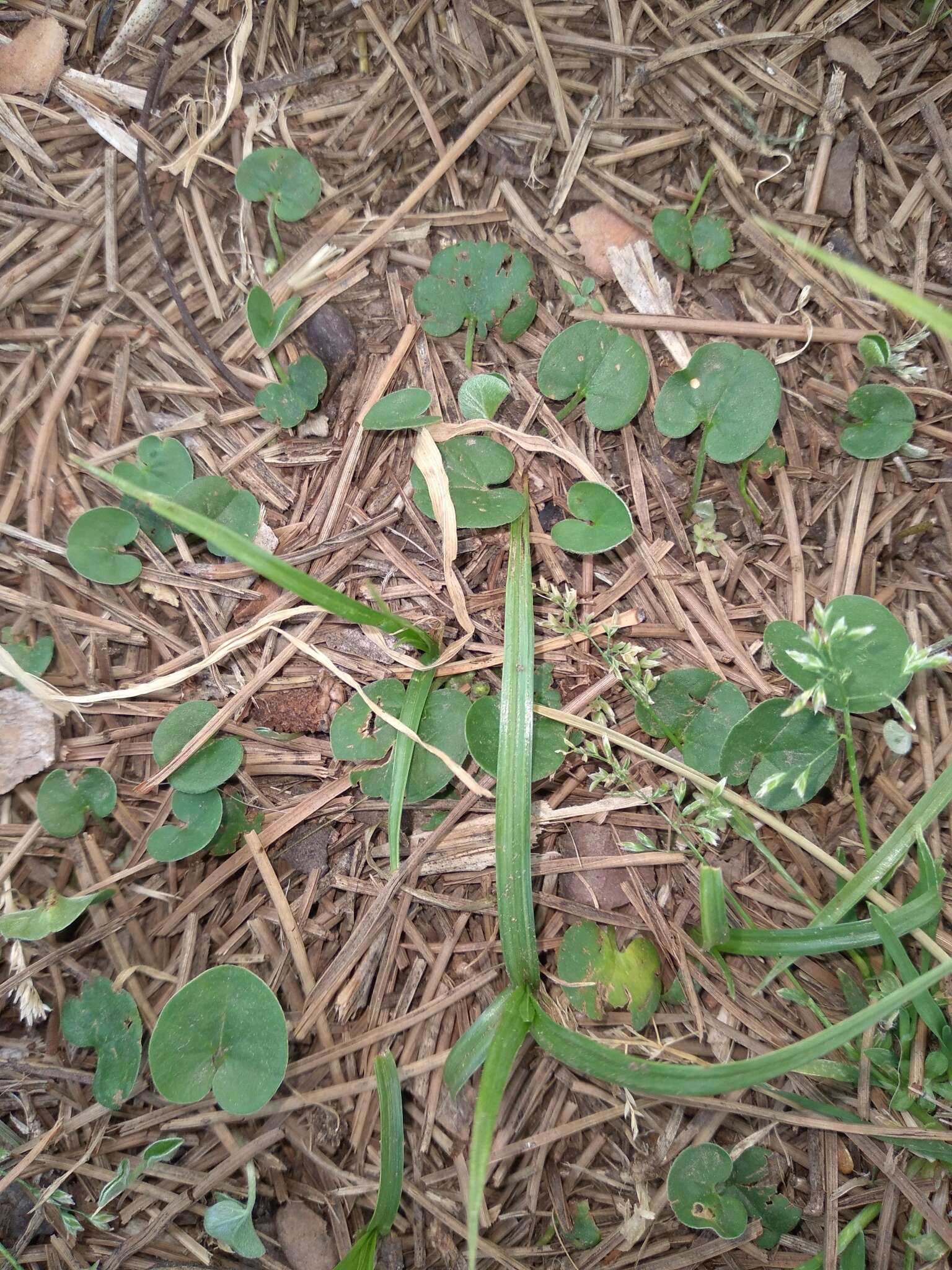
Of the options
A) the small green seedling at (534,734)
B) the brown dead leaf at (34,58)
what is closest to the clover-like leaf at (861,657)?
the small green seedling at (534,734)

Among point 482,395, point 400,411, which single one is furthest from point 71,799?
point 482,395

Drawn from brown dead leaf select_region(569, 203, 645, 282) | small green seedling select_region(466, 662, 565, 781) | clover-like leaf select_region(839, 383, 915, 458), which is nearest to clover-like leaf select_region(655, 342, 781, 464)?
clover-like leaf select_region(839, 383, 915, 458)

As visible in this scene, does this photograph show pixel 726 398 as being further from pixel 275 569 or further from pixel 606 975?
pixel 606 975

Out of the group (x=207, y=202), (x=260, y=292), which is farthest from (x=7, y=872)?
(x=207, y=202)

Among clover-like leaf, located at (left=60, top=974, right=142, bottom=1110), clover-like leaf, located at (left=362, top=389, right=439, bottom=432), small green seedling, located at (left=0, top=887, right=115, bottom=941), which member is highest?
clover-like leaf, located at (left=362, top=389, right=439, bottom=432)

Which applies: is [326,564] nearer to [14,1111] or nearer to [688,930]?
[688,930]

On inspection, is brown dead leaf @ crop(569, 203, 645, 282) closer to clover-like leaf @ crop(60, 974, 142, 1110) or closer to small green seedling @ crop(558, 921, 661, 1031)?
small green seedling @ crop(558, 921, 661, 1031)
